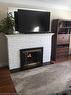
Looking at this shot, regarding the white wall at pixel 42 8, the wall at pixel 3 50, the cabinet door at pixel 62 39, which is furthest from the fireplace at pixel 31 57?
the white wall at pixel 42 8

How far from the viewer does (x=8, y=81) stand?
8.82 feet

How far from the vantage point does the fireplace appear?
3.49m

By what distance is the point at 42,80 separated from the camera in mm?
2746

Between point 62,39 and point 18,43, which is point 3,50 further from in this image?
point 62,39

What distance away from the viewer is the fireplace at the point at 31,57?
3492 millimetres

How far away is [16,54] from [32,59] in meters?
0.68

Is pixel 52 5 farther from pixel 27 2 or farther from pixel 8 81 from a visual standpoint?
pixel 8 81

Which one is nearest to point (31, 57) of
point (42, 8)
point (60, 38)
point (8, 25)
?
point (8, 25)

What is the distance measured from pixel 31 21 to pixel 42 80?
2.00 metres

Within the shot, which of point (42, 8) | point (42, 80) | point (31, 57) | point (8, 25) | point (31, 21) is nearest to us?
point (42, 80)

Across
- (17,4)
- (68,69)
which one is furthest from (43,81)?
(17,4)

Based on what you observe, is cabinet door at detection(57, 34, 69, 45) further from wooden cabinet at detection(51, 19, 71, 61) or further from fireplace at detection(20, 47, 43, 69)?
fireplace at detection(20, 47, 43, 69)

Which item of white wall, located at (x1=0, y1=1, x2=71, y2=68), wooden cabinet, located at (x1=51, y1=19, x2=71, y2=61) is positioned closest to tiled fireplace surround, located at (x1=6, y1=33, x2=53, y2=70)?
wooden cabinet, located at (x1=51, y1=19, x2=71, y2=61)

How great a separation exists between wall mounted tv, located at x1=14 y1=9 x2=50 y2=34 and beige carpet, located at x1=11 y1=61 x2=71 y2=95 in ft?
4.59
